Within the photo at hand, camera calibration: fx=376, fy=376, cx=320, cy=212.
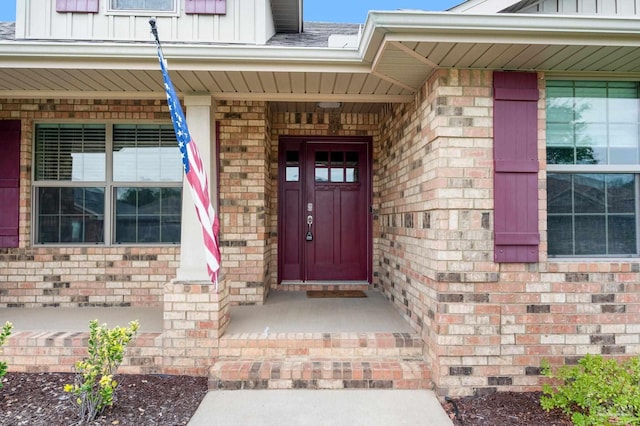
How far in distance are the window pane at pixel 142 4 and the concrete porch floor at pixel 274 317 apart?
3.14 meters

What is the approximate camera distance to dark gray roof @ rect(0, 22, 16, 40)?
3924 mm

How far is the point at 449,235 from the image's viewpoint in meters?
2.81

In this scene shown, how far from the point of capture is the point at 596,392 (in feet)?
7.79

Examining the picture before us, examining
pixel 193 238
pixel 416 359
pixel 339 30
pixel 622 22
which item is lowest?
pixel 416 359

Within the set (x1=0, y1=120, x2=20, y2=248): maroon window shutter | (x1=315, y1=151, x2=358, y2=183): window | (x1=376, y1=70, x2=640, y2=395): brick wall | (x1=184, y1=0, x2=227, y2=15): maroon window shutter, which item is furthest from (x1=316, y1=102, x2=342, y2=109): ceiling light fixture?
(x1=0, y1=120, x2=20, y2=248): maroon window shutter

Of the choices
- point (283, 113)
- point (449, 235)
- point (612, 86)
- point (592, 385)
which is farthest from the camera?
point (283, 113)

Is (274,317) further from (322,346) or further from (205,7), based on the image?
(205,7)

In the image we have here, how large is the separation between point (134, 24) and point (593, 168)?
4.42 metres

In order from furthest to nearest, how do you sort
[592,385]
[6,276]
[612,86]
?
[6,276] → [612,86] → [592,385]

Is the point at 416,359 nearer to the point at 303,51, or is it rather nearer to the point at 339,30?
the point at 303,51

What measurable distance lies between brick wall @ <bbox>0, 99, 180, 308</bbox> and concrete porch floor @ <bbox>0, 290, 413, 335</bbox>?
0.16 m

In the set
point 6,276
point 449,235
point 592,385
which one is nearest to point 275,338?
point 449,235

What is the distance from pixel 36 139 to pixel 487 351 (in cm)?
504

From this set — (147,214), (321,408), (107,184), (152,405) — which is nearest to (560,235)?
(321,408)
